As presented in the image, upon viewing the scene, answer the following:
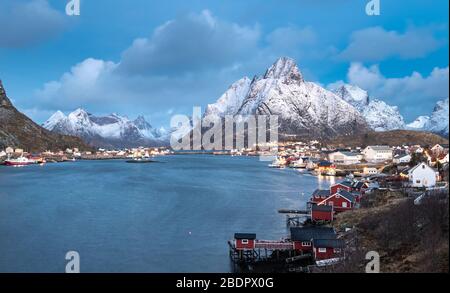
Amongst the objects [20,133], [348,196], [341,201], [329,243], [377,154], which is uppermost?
[20,133]

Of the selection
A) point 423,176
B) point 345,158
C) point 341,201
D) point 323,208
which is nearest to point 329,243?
point 323,208

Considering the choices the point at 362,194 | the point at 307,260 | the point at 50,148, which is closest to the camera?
the point at 307,260

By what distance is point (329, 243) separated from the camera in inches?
663

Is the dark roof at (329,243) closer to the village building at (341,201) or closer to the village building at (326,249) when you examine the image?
the village building at (326,249)

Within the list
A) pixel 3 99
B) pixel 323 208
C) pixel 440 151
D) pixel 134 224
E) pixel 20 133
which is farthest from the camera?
pixel 3 99

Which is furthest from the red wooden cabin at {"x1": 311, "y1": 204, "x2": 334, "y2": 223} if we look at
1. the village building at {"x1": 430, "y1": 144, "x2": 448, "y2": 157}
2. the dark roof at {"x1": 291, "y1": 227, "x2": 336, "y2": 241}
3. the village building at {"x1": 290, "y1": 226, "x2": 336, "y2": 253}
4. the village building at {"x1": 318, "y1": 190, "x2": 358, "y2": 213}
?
the village building at {"x1": 430, "y1": 144, "x2": 448, "y2": 157}

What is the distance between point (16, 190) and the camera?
4262 cm

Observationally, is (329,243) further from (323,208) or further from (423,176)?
(423,176)

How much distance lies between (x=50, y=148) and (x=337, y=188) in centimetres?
11005

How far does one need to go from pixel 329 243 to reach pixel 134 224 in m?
12.4
